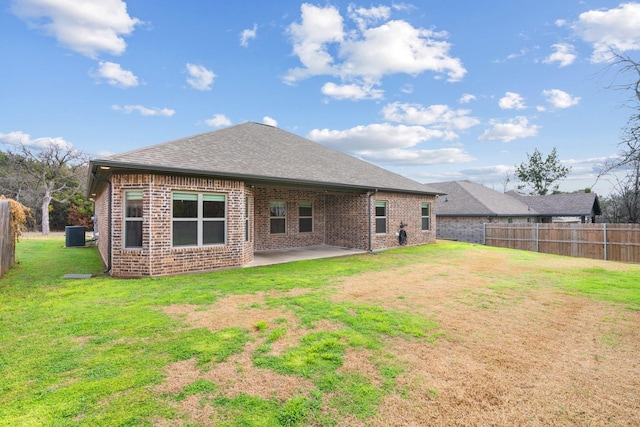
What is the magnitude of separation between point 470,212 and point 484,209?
0.97 metres

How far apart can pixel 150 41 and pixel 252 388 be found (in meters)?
14.9

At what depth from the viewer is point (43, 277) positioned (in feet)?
25.0

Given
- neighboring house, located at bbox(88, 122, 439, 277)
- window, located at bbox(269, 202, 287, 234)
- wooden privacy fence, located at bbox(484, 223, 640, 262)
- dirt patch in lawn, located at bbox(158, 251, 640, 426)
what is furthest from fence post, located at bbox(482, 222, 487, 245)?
dirt patch in lawn, located at bbox(158, 251, 640, 426)

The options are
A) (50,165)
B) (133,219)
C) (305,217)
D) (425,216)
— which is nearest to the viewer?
(133,219)

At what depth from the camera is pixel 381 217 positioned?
1391 centimetres

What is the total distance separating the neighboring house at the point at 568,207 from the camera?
83.6 ft

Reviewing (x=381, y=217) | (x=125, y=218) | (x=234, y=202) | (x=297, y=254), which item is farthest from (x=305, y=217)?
(x=125, y=218)

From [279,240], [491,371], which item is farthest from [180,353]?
[279,240]

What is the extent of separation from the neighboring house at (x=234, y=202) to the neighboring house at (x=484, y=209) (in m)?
7.90

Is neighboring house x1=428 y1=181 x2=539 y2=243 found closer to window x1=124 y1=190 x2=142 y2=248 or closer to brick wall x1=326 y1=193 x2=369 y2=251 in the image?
brick wall x1=326 y1=193 x2=369 y2=251

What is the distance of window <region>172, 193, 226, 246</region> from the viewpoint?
26.9 ft

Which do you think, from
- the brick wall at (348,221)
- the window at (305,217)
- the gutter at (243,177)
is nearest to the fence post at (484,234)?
the gutter at (243,177)

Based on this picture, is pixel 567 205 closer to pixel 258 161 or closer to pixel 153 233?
pixel 258 161

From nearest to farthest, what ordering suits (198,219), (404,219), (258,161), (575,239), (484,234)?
(198,219)
(258,161)
(404,219)
(575,239)
(484,234)
